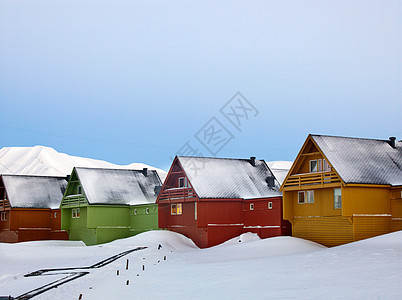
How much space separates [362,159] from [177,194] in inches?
702

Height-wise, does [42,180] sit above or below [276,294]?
above

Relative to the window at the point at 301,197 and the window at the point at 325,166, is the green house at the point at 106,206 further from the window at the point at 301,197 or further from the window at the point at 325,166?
the window at the point at 325,166

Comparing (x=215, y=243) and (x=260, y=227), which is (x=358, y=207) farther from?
(x=215, y=243)

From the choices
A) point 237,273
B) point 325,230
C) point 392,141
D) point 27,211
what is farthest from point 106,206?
point 237,273

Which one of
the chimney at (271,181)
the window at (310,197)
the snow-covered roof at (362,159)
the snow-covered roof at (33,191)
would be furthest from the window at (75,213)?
the snow-covered roof at (362,159)

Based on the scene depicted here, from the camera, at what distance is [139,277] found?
106 ft

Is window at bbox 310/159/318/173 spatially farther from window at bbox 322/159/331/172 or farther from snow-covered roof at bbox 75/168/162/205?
snow-covered roof at bbox 75/168/162/205

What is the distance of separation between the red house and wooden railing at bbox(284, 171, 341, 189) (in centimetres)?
315

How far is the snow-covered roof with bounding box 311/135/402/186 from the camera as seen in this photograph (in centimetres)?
4210

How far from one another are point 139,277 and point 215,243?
20.5 meters

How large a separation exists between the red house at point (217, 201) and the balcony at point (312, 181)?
310 centimetres

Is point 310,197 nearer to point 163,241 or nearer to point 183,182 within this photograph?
point 163,241

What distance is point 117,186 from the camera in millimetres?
67938

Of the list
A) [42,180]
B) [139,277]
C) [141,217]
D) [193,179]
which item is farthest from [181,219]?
[42,180]
